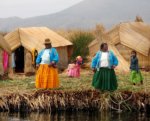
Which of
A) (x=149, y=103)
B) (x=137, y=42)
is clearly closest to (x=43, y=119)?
(x=149, y=103)

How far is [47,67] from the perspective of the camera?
16.3 meters

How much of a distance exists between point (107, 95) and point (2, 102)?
2.59 m

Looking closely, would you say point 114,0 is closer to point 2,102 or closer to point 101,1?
point 101,1

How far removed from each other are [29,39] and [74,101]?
10.8 meters

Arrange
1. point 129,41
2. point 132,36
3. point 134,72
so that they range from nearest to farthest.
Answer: point 134,72 → point 129,41 → point 132,36

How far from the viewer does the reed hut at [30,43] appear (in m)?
24.8

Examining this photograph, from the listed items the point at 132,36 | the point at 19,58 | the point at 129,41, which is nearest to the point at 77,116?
the point at 129,41

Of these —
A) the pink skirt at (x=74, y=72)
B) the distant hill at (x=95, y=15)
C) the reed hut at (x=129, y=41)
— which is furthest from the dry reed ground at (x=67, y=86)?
the distant hill at (x=95, y=15)

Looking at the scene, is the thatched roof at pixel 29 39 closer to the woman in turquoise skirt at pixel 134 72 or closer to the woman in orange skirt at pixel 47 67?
the woman in turquoise skirt at pixel 134 72

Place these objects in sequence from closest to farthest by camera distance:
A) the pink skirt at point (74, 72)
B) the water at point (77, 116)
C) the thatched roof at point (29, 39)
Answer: the water at point (77, 116), the pink skirt at point (74, 72), the thatched roof at point (29, 39)

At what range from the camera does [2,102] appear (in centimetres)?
1498

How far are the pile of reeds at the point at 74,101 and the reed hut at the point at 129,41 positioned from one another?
1095cm

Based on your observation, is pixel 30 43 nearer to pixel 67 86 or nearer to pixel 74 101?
pixel 67 86

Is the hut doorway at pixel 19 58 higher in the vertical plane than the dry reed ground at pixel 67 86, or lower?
higher
